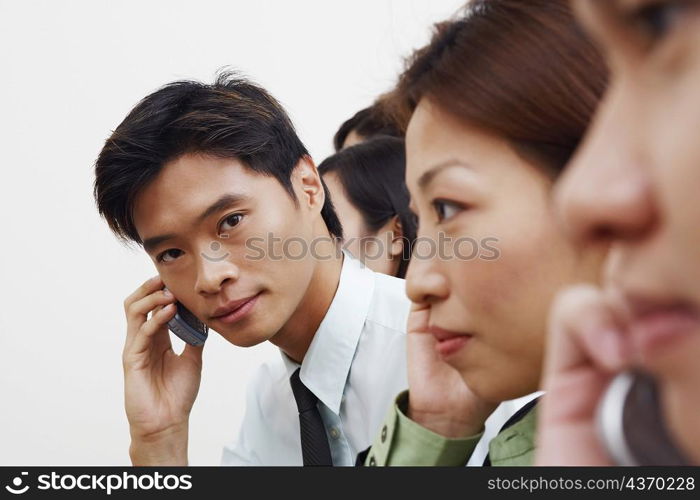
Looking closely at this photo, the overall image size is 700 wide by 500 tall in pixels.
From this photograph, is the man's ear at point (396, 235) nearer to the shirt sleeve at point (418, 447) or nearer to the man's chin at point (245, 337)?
the man's chin at point (245, 337)

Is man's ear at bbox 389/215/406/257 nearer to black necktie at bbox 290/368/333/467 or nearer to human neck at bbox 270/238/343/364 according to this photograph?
human neck at bbox 270/238/343/364

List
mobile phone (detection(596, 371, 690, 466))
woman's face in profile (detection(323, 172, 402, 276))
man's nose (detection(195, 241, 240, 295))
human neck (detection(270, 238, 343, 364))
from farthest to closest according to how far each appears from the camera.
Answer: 1. woman's face in profile (detection(323, 172, 402, 276))
2. human neck (detection(270, 238, 343, 364))
3. man's nose (detection(195, 241, 240, 295))
4. mobile phone (detection(596, 371, 690, 466))

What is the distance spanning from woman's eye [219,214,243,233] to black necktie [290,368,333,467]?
1.15ft

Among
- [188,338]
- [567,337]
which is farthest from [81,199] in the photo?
[567,337]

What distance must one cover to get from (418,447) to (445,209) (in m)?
0.36

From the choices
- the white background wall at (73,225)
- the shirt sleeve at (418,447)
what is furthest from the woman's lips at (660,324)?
the white background wall at (73,225)

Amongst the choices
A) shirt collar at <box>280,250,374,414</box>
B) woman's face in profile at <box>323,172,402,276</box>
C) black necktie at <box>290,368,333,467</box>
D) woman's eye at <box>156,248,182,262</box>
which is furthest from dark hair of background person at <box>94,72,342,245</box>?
woman's face in profile at <box>323,172,402,276</box>

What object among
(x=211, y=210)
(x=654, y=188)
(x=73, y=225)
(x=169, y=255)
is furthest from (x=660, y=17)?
(x=73, y=225)

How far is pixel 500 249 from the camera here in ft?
2.84

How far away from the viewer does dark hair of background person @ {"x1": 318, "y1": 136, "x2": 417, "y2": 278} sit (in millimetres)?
2281

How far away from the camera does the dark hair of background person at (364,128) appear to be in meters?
2.49

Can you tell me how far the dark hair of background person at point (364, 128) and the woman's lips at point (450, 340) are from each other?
152 centimetres

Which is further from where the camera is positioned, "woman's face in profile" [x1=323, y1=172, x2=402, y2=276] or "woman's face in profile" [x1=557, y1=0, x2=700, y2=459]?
"woman's face in profile" [x1=323, y1=172, x2=402, y2=276]

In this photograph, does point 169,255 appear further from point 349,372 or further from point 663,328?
point 663,328
